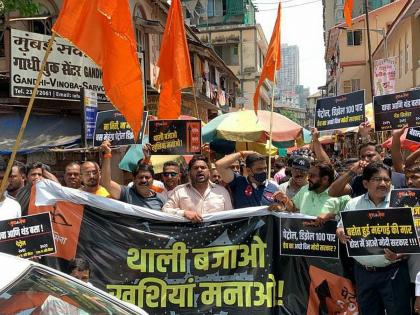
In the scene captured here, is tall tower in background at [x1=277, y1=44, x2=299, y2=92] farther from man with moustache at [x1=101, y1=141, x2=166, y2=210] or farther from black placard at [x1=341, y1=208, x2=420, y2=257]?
black placard at [x1=341, y1=208, x2=420, y2=257]

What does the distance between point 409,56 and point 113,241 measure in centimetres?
2145

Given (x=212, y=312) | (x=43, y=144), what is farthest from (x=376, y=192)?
(x=43, y=144)

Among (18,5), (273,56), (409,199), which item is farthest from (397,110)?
(18,5)

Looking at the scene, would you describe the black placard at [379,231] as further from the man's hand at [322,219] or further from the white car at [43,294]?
the white car at [43,294]

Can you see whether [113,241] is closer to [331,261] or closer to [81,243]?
[81,243]

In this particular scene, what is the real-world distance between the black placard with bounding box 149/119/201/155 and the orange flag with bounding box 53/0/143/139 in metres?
1.97

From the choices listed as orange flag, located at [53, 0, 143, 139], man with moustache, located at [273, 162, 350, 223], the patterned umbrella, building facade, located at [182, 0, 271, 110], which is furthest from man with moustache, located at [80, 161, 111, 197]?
building facade, located at [182, 0, 271, 110]

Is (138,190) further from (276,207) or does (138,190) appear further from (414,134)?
(414,134)

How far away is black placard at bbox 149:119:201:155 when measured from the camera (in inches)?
276

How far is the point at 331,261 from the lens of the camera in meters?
4.74

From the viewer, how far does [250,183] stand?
18.1ft

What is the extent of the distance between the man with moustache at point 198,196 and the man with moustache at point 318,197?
679mm

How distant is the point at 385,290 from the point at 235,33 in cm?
4908

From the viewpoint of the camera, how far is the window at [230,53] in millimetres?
52969
